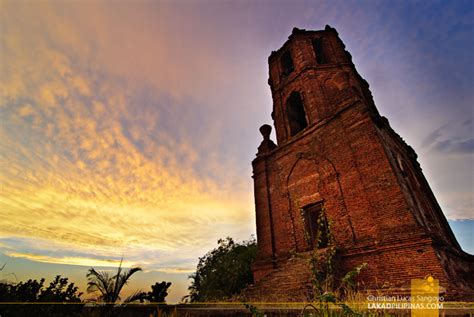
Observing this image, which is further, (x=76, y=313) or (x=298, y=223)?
(x=298, y=223)

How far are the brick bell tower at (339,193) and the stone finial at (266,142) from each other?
6 centimetres

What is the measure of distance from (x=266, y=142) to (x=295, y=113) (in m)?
2.67

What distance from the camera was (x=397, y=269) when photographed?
6711mm

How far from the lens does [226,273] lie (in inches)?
677

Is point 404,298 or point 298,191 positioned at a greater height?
point 298,191

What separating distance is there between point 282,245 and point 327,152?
448 centimetres

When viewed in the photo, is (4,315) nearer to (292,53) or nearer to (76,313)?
(76,313)

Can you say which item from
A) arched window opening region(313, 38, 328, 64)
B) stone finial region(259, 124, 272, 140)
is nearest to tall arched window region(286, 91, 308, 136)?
stone finial region(259, 124, 272, 140)

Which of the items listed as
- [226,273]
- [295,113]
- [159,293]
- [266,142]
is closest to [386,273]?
[159,293]

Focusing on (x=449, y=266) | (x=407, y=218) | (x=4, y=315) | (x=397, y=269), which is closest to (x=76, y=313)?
(x=4, y=315)

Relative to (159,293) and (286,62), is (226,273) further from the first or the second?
(286,62)

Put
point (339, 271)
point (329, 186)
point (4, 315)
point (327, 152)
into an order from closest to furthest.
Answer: point (4, 315)
point (339, 271)
point (329, 186)
point (327, 152)

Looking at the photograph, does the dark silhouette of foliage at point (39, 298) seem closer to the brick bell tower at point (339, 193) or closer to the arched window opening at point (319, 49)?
the brick bell tower at point (339, 193)

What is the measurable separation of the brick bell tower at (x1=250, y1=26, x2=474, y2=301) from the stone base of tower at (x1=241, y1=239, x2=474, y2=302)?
0.03 metres
